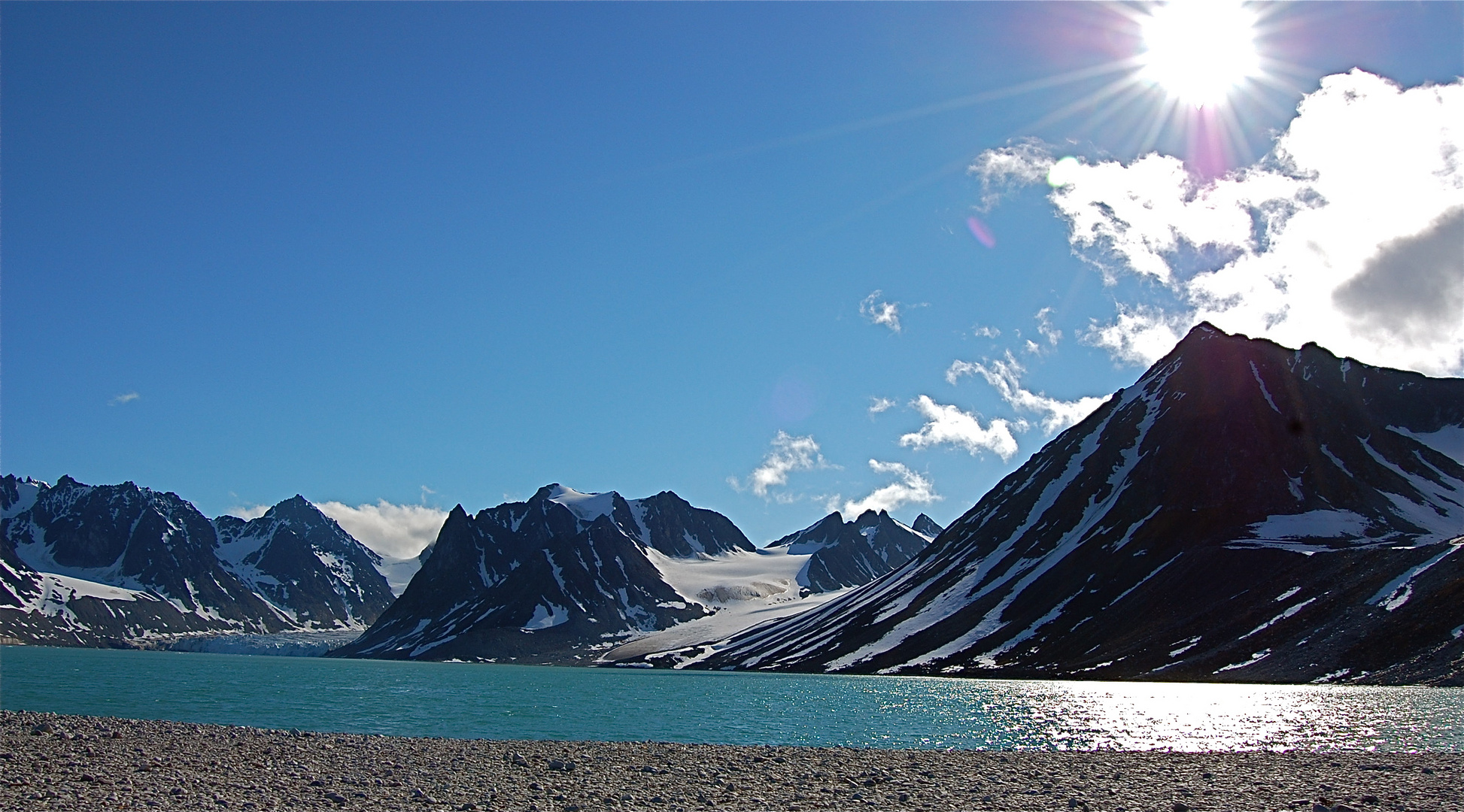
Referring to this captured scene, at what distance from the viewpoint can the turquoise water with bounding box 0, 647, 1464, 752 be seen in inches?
2354

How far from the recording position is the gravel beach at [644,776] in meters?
32.4

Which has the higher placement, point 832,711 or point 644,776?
point 644,776

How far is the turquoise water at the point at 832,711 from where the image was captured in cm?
5978

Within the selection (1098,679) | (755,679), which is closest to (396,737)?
(1098,679)

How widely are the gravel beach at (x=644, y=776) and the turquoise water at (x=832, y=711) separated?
33.6 ft

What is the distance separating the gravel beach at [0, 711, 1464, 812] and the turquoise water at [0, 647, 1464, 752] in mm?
10235

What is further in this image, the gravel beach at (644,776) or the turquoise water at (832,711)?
the turquoise water at (832,711)

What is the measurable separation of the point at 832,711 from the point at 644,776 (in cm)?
5260

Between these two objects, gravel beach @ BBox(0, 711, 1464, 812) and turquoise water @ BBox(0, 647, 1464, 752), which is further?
turquoise water @ BBox(0, 647, 1464, 752)

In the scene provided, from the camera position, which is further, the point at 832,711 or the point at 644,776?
the point at 832,711

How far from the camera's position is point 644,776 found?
39.1m

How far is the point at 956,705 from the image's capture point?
92.2m

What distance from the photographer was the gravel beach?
106ft

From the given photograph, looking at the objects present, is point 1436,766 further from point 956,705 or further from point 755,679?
point 755,679
